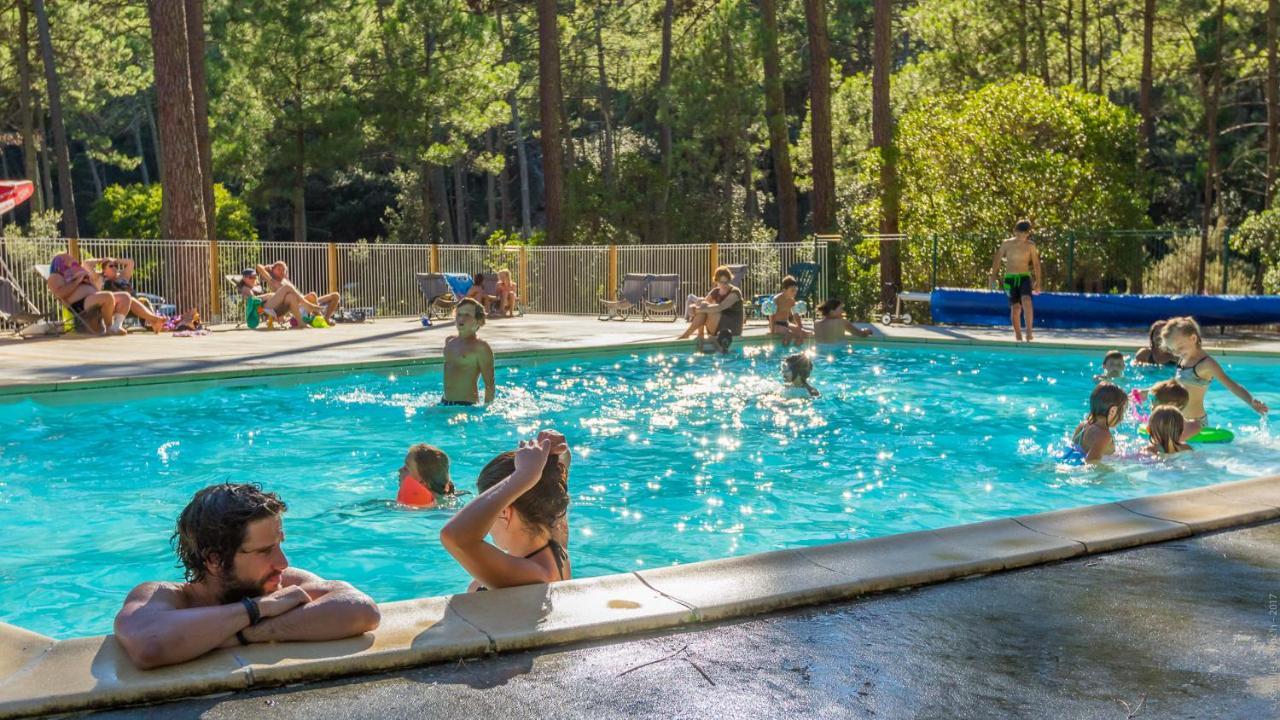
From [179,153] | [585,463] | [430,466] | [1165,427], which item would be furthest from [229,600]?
[179,153]

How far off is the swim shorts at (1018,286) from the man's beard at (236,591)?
1455 centimetres

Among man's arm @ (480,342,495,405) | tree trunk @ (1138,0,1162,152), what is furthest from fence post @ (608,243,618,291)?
man's arm @ (480,342,495,405)

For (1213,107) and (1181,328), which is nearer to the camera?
(1181,328)

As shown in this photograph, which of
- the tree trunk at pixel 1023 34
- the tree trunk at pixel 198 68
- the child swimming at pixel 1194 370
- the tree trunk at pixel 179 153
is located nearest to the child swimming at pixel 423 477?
the child swimming at pixel 1194 370

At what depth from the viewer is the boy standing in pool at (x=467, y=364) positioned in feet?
33.4

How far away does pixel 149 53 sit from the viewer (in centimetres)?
4247

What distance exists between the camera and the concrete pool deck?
13.1 m

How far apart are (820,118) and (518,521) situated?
77.5 ft

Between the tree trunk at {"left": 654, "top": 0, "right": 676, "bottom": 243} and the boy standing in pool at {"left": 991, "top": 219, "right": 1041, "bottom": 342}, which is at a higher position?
the tree trunk at {"left": 654, "top": 0, "right": 676, "bottom": 243}

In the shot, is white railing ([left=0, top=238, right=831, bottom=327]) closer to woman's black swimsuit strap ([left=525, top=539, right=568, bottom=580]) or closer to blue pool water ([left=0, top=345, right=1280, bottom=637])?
blue pool water ([left=0, top=345, right=1280, bottom=637])

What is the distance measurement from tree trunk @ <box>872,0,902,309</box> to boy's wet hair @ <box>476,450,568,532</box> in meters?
18.7

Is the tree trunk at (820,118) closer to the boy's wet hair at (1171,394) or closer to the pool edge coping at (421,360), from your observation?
the pool edge coping at (421,360)

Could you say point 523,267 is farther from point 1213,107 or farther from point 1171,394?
point 1171,394

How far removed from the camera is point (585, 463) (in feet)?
31.1
